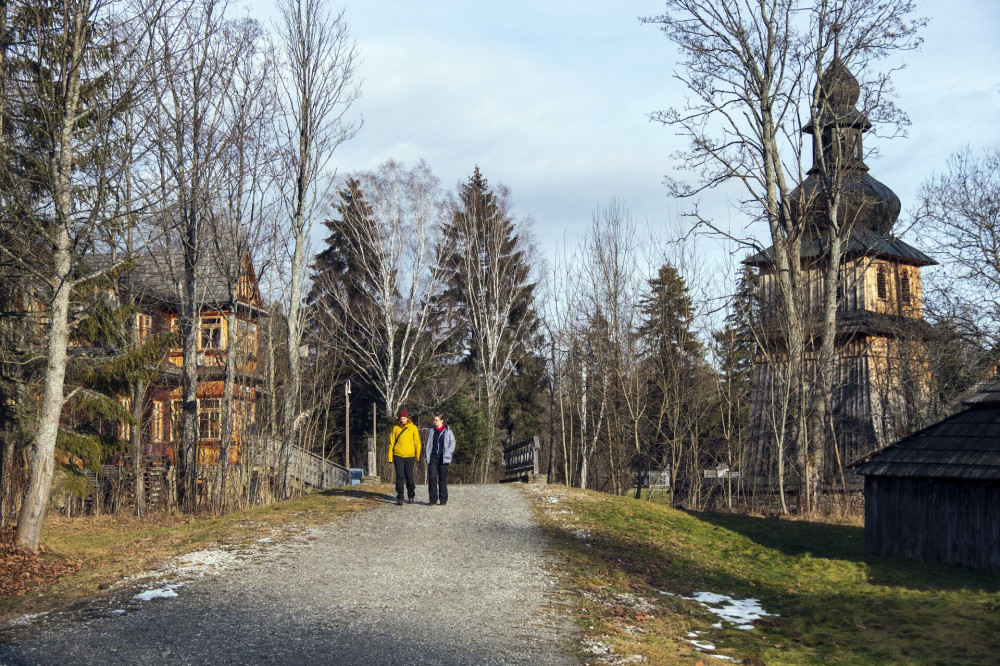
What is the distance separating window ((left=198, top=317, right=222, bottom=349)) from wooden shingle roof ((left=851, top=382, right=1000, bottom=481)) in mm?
15175

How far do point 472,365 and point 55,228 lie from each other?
102 feet

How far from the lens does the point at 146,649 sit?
25.7ft

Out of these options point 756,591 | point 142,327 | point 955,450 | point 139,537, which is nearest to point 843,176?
point 955,450

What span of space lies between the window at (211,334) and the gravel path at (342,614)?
9439mm

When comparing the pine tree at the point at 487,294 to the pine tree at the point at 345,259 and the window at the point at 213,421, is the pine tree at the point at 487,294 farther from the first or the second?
the window at the point at 213,421

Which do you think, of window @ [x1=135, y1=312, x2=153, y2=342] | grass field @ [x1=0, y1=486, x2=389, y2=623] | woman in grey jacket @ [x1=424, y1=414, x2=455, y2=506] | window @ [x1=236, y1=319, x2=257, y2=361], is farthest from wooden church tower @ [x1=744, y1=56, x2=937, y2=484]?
window @ [x1=135, y1=312, x2=153, y2=342]

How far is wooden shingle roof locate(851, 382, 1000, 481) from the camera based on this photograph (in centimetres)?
1512

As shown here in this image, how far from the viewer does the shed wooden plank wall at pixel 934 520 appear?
14922 mm

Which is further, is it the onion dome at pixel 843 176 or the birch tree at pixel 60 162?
the onion dome at pixel 843 176

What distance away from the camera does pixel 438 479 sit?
17922 millimetres

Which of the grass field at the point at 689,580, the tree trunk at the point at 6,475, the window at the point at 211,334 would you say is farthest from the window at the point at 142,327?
the grass field at the point at 689,580

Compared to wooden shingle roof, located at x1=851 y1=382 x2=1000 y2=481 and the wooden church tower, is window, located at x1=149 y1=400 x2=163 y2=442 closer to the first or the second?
the wooden church tower

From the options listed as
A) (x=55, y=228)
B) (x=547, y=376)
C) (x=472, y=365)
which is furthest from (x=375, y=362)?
(x=55, y=228)

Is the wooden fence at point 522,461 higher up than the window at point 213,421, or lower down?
lower down
